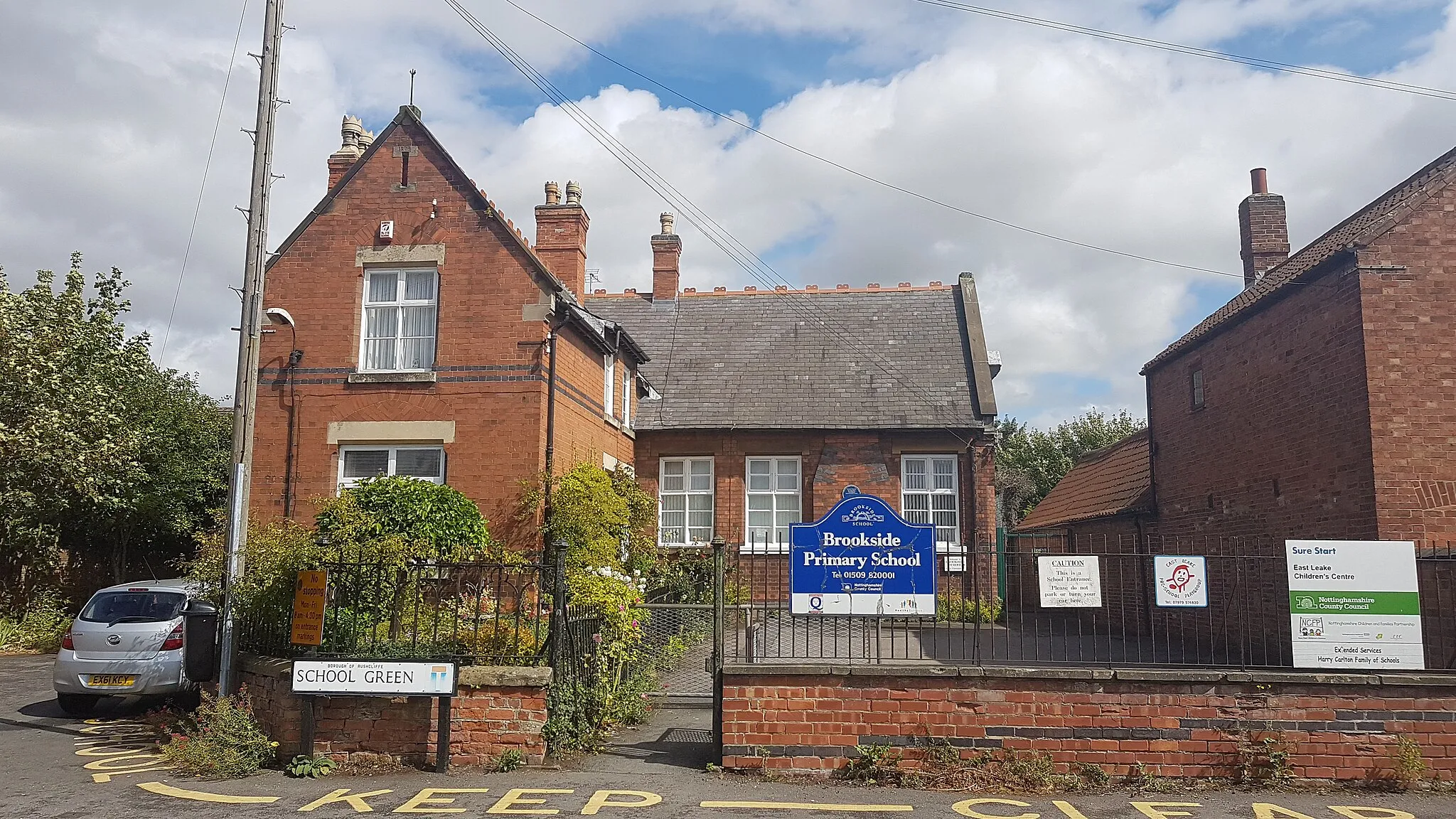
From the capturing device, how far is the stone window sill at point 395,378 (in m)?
15.5

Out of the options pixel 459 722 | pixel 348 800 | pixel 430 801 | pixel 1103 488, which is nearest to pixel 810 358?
pixel 1103 488

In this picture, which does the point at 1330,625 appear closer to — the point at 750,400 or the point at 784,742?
the point at 784,742

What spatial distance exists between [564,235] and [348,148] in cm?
425

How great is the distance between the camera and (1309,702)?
8500mm

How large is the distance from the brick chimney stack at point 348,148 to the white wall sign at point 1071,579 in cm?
1377

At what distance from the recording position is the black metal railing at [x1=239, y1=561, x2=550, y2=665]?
905 centimetres

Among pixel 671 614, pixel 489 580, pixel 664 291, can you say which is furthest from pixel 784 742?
pixel 664 291

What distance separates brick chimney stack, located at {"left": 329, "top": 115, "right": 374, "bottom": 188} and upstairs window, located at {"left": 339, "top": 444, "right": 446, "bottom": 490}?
497cm

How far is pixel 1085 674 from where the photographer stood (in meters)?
8.47

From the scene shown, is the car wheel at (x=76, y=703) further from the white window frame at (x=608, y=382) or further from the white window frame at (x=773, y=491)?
the white window frame at (x=773, y=491)

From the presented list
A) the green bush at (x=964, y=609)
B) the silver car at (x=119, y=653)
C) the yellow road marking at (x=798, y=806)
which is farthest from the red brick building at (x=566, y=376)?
the yellow road marking at (x=798, y=806)

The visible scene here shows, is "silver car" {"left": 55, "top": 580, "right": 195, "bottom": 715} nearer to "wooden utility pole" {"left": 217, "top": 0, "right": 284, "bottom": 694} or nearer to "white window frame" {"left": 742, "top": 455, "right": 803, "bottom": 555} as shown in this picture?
"wooden utility pole" {"left": 217, "top": 0, "right": 284, "bottom": 694}

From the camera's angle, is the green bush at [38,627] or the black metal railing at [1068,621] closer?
the black metal railing at [1068,621]

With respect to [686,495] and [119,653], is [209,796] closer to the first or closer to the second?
[119,653]
